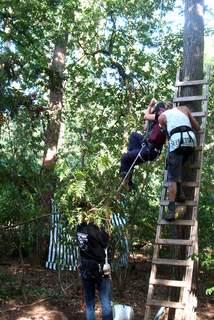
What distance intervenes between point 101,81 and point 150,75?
137 cm

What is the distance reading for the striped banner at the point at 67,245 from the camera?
7.81 m

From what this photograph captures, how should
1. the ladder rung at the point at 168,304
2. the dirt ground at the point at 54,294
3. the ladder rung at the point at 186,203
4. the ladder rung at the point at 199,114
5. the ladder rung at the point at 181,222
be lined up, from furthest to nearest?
the dirt ground at the point at 54,294
the ladder rung at the point at 199,114
the ladder rung at the point at 186,203
the ladder rung at the point at 181,222
the ladder rung at the point at 168,304

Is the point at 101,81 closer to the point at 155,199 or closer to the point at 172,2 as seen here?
the point at 172,2

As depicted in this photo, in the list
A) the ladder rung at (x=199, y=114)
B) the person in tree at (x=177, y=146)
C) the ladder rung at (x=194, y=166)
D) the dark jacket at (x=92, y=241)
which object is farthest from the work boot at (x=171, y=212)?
the ladder rung at (x=199, y=114)

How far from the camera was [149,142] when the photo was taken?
665cm

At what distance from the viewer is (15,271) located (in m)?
10.4

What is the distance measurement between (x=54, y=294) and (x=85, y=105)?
477 cm

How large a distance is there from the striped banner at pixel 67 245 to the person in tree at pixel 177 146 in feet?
3.43

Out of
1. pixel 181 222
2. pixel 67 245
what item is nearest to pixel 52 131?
pixel 67 245

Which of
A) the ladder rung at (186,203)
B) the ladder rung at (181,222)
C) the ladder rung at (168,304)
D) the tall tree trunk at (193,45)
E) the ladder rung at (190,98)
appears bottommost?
the ladder rung at (168,304)

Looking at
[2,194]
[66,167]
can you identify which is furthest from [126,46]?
[66,167]

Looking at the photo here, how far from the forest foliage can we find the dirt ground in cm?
73

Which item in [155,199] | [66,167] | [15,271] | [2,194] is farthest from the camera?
[15,271]

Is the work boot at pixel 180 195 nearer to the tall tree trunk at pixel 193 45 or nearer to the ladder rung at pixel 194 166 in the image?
the ladder rung at pixel 194 166
